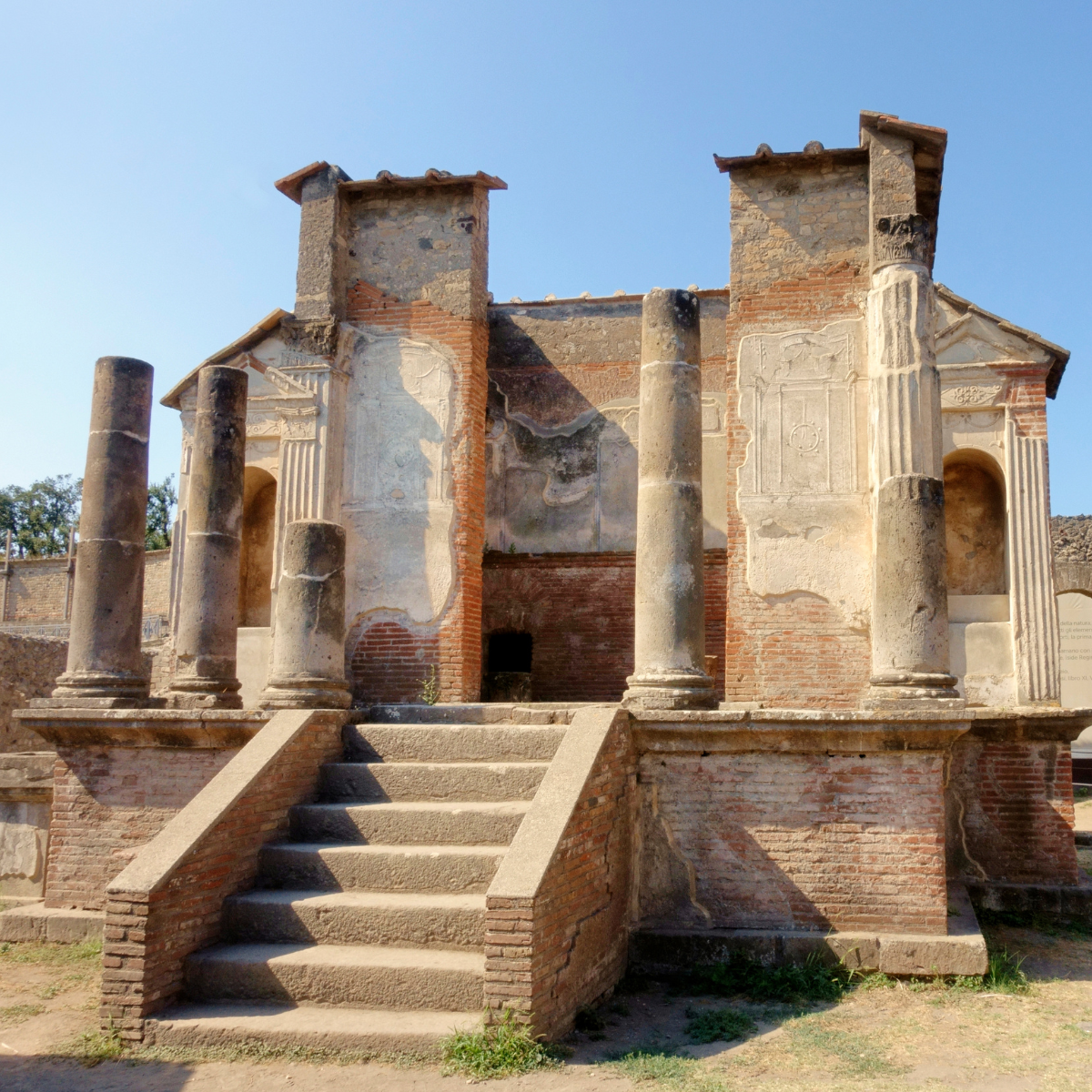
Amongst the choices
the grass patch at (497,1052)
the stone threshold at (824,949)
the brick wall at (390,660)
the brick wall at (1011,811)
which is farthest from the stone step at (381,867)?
the brick wall at (1011,811)

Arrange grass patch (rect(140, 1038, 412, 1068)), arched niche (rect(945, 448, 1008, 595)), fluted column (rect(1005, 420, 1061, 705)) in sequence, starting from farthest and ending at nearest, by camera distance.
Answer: arched niche (rect(945, 448, 1008, 595)) < fluted column (rect(1005, 420, 1061, 705)) < grass patch (rect(140, 1038, 412, 1068))

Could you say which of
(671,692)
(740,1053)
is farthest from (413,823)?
(740,1053)

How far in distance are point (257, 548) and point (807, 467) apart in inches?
260

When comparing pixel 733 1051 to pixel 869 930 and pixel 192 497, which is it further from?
pixel 192 497

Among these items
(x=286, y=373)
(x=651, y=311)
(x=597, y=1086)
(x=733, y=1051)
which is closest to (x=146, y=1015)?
(x=597, y=1086)

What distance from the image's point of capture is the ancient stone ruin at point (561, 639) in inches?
242

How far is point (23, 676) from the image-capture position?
18172 mm

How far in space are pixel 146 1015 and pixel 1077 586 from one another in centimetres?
2110

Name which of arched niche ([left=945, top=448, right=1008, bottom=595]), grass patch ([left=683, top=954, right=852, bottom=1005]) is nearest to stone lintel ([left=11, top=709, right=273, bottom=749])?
grass patch ([left=683, top=954, right=852, bottom=1005])

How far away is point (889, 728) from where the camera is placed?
23.0 feet

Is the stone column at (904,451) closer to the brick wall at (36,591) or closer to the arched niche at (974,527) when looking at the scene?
the arched niche at (974,527)

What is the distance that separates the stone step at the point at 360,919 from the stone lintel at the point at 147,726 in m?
1.88

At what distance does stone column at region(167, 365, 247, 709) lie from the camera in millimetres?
9188

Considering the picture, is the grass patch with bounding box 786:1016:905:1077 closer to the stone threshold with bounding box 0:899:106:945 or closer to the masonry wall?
the masonry wall
